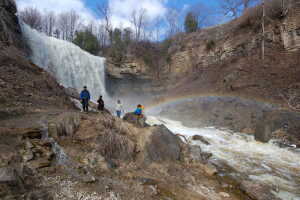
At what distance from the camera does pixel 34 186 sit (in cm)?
273

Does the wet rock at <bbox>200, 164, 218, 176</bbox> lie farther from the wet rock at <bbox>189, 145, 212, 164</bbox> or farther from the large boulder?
the large boulder

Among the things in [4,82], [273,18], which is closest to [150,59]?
[273,18]

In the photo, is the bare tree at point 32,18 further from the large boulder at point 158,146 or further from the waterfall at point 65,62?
the large boulder at point 158,146

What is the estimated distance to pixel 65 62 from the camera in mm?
22109

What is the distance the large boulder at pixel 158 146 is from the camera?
5367 mm

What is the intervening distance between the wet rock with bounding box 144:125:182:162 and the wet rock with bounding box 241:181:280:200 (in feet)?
7.21

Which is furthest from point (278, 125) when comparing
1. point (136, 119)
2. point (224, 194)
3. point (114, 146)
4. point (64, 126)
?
point (64, 126)

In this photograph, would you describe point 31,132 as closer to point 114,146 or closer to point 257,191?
point 114,146

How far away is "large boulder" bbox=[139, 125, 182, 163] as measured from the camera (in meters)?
5.37

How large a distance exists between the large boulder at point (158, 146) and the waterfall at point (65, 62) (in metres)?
18.6

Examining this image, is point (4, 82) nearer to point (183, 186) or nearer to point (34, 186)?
point (34, 186)

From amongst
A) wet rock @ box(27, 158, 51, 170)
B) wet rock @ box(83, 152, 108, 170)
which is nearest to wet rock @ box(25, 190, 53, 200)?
wet rock @ box(27, 158, 51, 170)

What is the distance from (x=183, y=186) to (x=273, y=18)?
21.2 m

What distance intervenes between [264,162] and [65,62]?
78.3 ft
